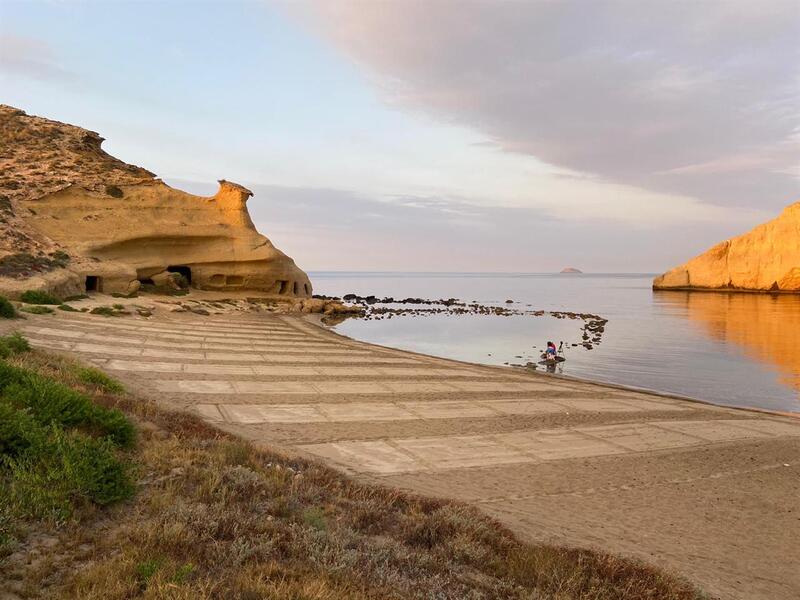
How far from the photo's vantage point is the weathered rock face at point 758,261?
81.1m

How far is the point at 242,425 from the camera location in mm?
11000

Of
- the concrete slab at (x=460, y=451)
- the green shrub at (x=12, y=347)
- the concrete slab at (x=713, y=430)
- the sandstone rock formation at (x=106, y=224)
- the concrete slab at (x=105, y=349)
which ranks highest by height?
the sandstone rock formation at (x=106, y=224)

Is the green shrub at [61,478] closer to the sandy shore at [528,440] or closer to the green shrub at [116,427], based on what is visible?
the green shrub at [116,427]

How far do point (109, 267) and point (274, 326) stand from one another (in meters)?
11.0

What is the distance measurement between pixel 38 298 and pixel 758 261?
9998cm

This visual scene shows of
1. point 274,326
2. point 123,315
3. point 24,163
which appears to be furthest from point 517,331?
point 24,163

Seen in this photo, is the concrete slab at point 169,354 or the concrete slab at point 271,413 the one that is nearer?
the concrete slab at point 271,413

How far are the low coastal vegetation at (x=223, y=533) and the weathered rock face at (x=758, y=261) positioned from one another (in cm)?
9587

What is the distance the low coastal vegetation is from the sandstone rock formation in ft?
80.1

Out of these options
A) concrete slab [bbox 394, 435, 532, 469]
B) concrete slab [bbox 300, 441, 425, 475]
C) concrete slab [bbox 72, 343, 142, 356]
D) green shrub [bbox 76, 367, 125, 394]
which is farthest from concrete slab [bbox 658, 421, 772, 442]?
concrete slab [bbox 72, 343, 142, 356]

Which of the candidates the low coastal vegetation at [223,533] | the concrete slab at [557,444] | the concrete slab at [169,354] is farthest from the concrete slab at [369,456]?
the concrete slab at [169,354]

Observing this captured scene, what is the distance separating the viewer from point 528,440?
11508mm

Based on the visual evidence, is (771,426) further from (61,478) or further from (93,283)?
(93,283)

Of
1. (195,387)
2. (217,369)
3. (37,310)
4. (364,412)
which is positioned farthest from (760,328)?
(37,310)
